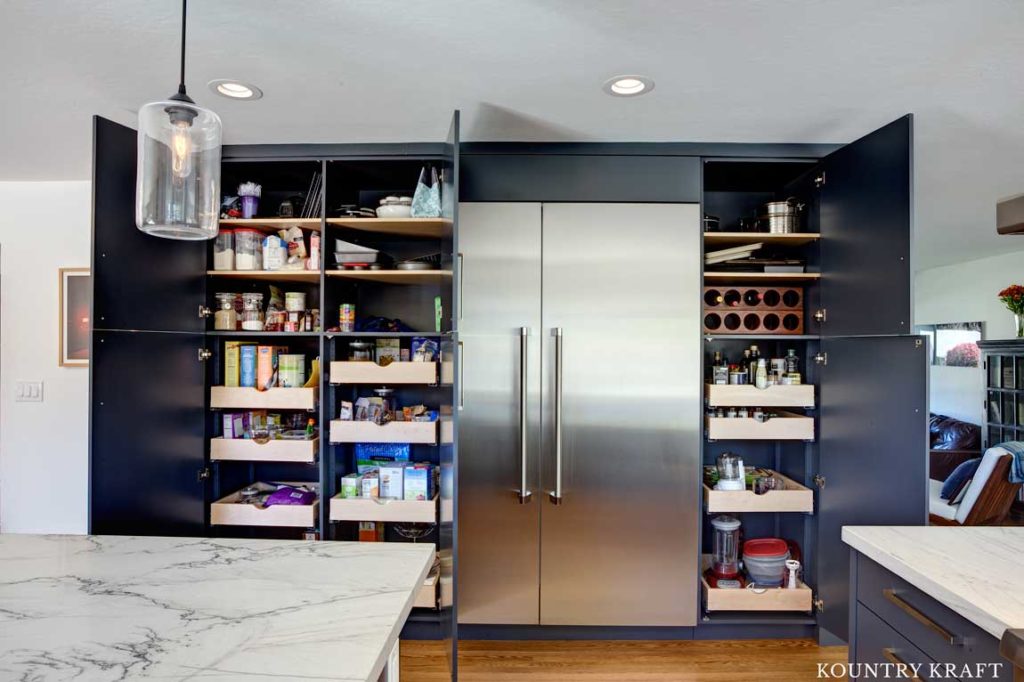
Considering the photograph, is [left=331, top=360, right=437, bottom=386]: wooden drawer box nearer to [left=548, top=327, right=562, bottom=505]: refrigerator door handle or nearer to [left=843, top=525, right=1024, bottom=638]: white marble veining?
[left=548, top=327, right=562, bottom=505]: refrigerator door handle

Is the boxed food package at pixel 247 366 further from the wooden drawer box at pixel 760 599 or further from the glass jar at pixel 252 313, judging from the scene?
the wooden drawer box at pixel 760 599

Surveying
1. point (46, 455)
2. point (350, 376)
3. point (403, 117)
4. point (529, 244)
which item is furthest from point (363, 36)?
point (46, 455)

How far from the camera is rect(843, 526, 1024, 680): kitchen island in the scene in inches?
36.2

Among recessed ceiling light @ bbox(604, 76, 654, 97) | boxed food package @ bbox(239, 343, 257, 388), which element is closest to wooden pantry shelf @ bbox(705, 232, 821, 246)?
recessed ceiling light @ bbox(604, 76, 654, 97)

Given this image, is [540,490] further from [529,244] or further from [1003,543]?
[1003,543]

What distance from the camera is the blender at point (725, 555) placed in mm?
2502

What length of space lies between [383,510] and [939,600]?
1911 mm

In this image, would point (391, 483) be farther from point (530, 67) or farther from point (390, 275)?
point (530, 67)

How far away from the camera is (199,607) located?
94 cm

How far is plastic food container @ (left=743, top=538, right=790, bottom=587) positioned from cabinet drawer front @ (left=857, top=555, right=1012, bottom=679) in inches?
49.3

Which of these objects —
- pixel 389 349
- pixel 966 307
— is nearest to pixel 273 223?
pixel 389 349

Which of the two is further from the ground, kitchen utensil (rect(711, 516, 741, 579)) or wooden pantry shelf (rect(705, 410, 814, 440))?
wooden pantry shelf (rect(705, 410, 814, 440))

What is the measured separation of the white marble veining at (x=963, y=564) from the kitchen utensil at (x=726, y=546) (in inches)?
48.0

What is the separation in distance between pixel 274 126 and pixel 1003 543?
267 cm
